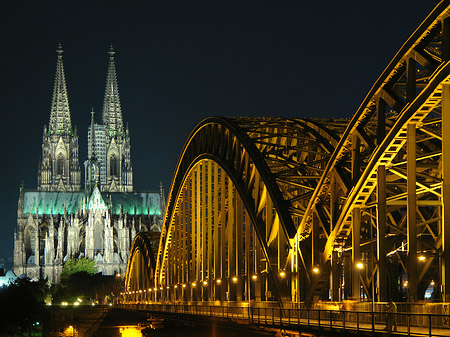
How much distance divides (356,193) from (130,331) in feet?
197

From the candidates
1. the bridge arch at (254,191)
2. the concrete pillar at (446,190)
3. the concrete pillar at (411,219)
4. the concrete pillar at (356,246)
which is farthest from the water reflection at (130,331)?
the concrete pillar at (446,190)

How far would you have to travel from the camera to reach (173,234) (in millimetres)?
94062

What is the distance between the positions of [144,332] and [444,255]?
199 ft

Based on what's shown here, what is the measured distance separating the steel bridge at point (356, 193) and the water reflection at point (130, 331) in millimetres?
10988

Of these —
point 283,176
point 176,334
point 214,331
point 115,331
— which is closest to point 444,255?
point 283,176

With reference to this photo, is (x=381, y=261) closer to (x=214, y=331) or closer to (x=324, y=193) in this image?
(x=324, y=193)

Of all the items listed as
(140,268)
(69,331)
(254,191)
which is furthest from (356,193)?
(140,268)

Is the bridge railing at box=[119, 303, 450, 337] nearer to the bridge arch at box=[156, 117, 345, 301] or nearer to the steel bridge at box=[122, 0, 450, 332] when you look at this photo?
the steel bridge at box=[122, 0, 450, 332]

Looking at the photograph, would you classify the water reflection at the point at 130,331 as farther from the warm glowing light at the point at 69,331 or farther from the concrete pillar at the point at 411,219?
the concrete pillar at the point at 411,219

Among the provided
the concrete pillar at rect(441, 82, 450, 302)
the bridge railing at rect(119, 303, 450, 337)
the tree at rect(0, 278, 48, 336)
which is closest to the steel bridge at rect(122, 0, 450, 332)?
the concrete pillar at rect(441, 82, 450, 302)

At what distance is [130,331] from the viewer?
94.8m

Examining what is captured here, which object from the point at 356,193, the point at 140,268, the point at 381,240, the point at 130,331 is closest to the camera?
the point at 381,240

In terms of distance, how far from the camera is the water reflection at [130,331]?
88.1 metres

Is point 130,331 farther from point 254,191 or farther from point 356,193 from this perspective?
point 356,193
